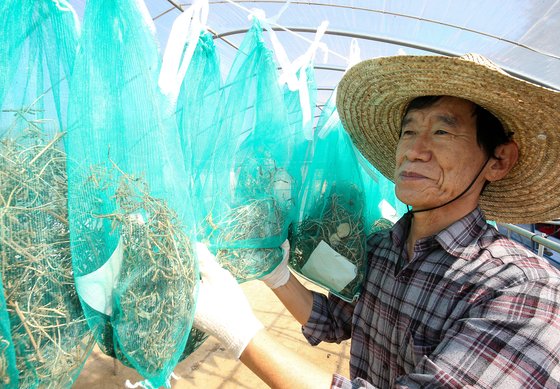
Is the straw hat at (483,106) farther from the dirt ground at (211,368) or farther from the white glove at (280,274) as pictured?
the dirt ground at (211,368)

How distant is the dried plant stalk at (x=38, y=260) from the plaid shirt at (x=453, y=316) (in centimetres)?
62

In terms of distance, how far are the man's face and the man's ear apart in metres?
0.07

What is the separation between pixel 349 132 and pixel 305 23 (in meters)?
3.58

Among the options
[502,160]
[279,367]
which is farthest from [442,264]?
[279,367]

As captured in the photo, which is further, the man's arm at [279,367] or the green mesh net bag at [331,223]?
the green mesh net bag at [331,223]

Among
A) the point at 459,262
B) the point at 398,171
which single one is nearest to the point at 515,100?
the point at 398,171

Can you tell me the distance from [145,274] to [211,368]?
2922 mm

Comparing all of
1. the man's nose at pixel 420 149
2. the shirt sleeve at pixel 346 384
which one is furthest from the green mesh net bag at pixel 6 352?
the man's nose at pixel 420 149

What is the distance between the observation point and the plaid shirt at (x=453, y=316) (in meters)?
0.88

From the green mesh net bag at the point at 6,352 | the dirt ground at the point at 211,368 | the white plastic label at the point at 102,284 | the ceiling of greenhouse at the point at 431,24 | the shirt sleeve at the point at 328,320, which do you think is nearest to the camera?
the green mesh net bag at the point at 6,352

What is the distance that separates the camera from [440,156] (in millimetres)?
1171

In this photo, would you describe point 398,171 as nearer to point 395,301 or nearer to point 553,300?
point 395,301

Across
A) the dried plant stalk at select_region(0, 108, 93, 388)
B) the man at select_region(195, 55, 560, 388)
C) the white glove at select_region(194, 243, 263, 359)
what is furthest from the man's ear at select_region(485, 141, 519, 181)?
the dried plant stalk at select_region(0, 108, 93, 388)

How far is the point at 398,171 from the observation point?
1.24 metres
